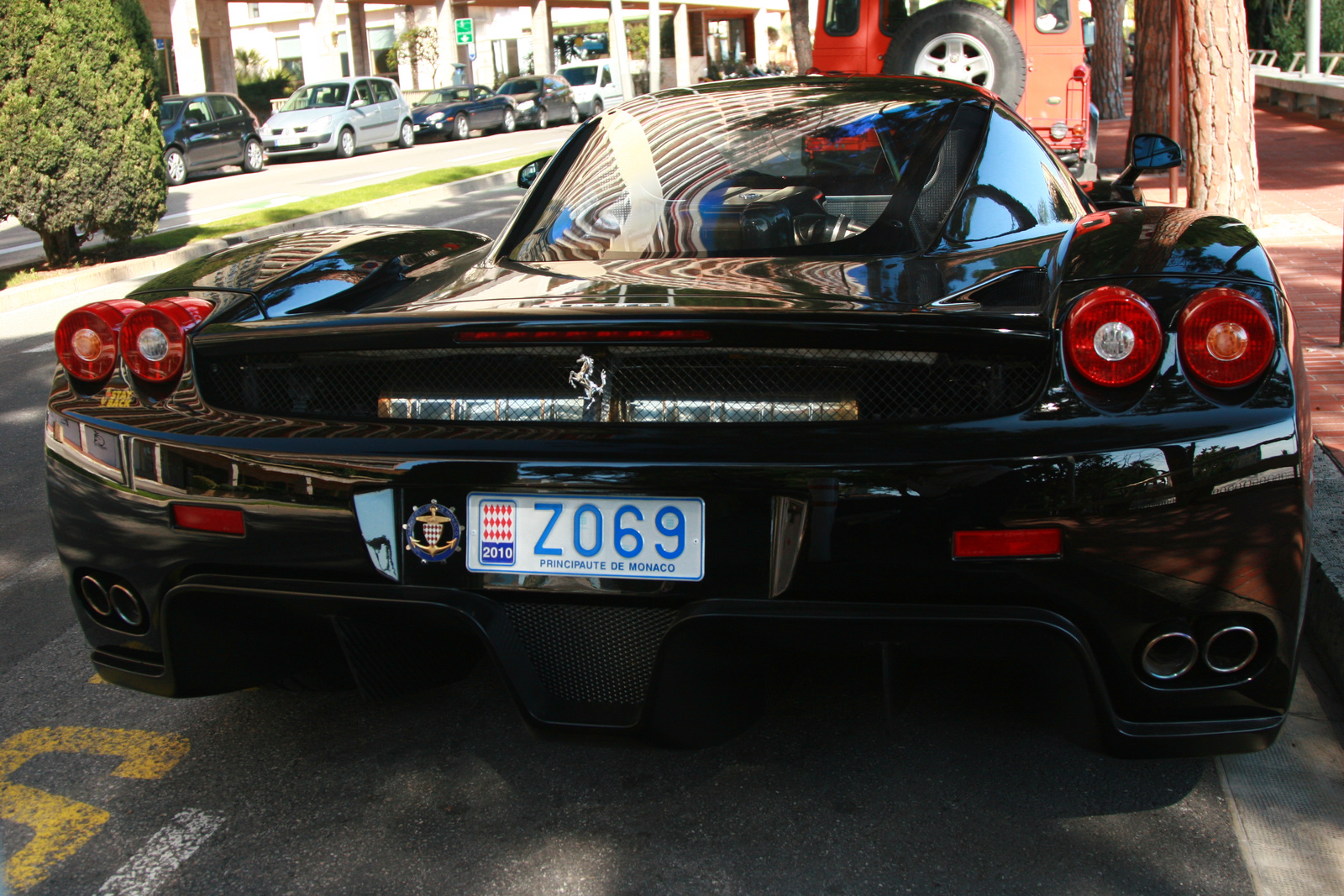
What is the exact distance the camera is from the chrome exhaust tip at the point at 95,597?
2374 mm

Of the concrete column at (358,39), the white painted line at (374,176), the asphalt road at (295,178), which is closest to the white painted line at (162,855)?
the asphalt road at (295,178)

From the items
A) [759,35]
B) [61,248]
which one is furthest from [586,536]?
[759,35]

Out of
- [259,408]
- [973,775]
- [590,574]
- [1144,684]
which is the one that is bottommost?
[973,775]

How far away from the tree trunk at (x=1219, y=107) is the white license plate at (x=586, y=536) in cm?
799

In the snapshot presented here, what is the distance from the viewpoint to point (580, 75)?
35844mm

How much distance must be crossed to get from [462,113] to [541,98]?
12.5 feet

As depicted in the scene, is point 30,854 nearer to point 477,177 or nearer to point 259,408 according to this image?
point 259,408

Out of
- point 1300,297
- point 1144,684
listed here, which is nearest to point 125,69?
point 1300,297

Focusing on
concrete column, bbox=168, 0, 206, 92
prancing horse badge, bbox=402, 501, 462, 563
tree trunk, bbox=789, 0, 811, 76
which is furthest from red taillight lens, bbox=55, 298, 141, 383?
concrete column, bbox=168, 0, 206, 92

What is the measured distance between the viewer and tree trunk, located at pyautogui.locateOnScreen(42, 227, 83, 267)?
11666mm

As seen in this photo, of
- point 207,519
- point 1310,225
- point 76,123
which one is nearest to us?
point 207,519

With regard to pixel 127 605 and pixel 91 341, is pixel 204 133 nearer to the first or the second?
pixel 91 341

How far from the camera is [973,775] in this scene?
2473mm

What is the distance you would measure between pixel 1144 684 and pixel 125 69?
39.2ft
